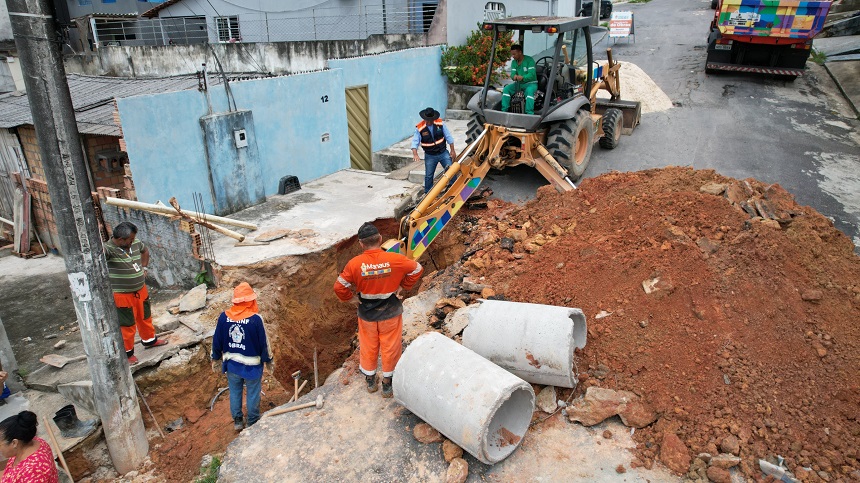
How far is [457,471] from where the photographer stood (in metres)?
3.83

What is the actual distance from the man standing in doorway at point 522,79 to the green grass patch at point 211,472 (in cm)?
609

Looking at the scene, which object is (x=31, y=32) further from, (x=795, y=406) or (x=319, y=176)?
(x=319, y=176)

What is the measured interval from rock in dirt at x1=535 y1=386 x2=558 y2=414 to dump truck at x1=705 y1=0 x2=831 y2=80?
1245cm

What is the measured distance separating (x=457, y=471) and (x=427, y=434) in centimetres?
44

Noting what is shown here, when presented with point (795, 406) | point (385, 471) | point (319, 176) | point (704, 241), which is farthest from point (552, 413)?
point (319, 176)

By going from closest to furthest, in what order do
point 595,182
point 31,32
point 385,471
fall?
point 31,32 → point 385,471 → point 595,182

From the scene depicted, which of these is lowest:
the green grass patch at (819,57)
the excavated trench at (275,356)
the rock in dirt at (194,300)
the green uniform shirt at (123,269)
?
the excavated trench at (275,356)

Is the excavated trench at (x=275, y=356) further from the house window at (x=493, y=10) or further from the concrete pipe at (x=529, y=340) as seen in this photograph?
the house window at (x=493, y=10)

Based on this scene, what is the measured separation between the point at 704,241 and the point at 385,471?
374 cm

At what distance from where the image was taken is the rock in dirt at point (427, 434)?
13.7 feet

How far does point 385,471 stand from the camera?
3.98 m

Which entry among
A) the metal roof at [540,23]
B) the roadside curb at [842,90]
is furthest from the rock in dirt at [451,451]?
the roadside curb at [842,90]

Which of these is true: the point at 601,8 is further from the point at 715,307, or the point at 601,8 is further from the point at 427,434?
the point at 427,434

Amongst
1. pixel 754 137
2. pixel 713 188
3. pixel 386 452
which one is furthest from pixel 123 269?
pixel 754 137
